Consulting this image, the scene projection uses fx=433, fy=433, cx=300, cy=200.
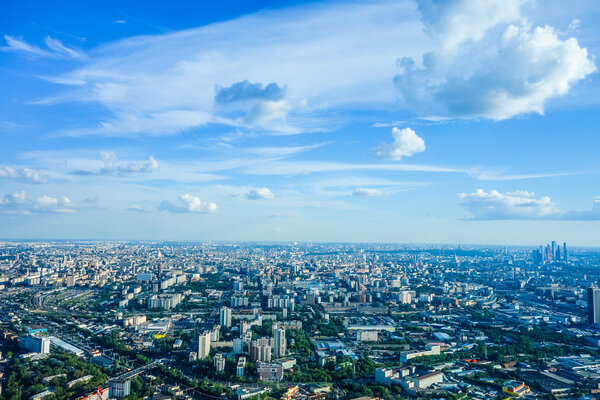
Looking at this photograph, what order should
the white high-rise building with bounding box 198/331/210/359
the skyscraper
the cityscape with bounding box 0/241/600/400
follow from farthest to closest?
the skyscraper
the white high-rise building with bounding box 198/331/210/359
the cityscape with bounding box 0/241/600/400

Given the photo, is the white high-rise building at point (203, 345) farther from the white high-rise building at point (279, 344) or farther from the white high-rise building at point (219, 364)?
the white high-rise building at point (279, 344)

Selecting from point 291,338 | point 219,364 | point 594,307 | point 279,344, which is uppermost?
point 594,307

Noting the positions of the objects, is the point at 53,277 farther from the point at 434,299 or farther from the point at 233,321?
the point at 434,299

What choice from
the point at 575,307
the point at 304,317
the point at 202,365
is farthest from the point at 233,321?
the point at 575,307

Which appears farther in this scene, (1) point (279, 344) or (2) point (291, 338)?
(2) point (291, 338)

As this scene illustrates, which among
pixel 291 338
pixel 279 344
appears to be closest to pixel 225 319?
pixel 291 338

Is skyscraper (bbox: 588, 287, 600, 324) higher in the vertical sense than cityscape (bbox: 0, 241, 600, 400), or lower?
higher

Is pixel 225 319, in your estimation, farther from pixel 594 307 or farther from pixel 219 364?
pixel 594 307

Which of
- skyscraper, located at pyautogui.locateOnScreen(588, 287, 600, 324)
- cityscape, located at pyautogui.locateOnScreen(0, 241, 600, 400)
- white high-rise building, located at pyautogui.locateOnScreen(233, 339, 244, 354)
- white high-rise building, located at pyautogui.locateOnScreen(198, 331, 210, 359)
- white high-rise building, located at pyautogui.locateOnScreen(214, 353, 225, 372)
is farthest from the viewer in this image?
skyscraper, located at pyautogui.locateOnScreen(588, 287, 600, 324)

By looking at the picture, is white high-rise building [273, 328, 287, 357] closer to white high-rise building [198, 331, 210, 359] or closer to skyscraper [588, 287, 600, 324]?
white high-rise building [198, 331, 210, 359]

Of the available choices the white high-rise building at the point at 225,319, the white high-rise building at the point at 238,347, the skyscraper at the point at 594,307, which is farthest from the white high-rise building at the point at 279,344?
the skyscraper at the point at 594,307

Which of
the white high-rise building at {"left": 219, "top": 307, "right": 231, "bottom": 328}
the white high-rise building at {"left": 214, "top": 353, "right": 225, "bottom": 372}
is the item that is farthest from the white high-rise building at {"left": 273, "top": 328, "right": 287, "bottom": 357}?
the white high-rise building at {"left": 219, "top": 307, "right": 231, "bottom": 328}
